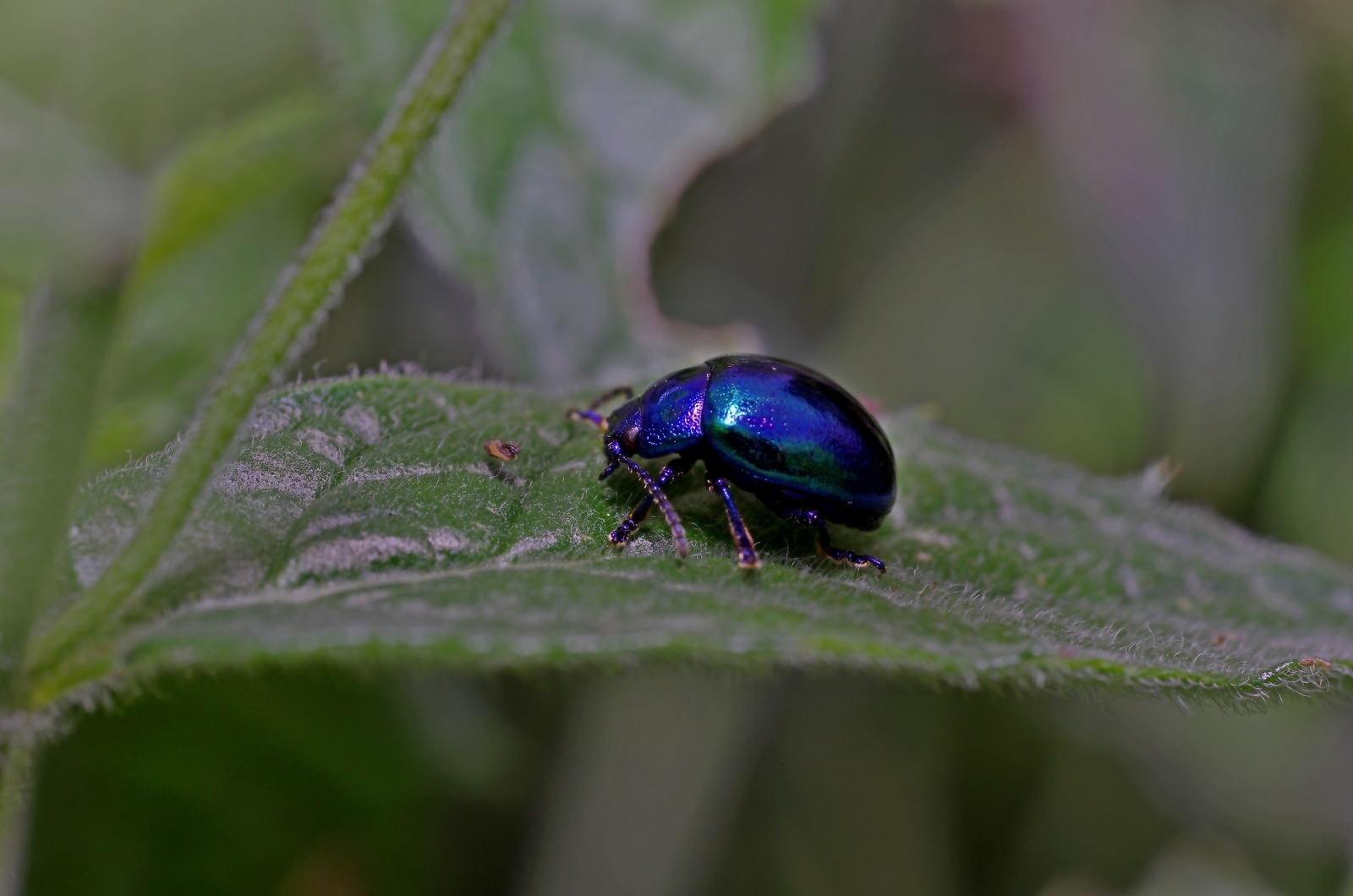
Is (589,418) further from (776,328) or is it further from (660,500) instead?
(776,328)

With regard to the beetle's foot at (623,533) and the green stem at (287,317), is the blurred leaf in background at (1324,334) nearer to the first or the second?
the beetle's foot at (623,533)

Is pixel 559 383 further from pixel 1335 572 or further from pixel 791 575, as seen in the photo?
pixel 1335 572

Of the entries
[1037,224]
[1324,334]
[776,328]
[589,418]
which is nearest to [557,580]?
[589,418]

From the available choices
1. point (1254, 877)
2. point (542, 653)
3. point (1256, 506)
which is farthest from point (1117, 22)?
point (542, 653)

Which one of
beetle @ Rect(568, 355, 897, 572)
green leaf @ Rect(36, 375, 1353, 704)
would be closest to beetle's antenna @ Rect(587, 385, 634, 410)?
beetle @ Rect(568, 355, 897, 572)

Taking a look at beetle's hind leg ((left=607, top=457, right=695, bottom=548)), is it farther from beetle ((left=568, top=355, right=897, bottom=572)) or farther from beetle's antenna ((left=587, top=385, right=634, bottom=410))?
beetle's antenna ((left=587, top=385, right=634, bottom=410))

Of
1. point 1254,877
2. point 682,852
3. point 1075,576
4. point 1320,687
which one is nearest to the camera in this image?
point 1320,687

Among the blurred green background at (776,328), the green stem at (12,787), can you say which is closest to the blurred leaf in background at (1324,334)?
the blurred green background at (776,328)

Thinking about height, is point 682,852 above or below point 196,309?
below
